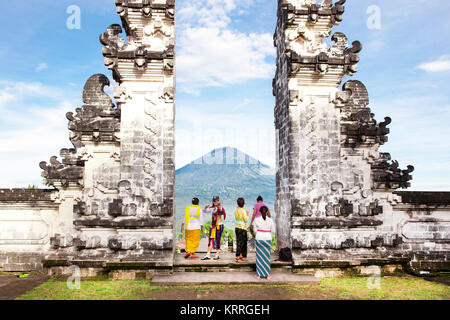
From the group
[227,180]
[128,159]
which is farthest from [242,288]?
[227,180]

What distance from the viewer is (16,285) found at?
8062mm

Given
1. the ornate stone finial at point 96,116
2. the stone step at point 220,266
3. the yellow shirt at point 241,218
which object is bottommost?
the stone step at point 220,266

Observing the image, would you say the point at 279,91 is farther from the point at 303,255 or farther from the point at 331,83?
the point at 303,255

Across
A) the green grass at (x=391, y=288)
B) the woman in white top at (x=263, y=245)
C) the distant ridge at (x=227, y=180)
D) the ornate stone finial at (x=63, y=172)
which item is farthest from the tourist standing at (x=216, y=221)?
the distant ridge at (x=227, y=180)

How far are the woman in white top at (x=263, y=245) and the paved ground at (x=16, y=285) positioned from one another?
5100 millimetres

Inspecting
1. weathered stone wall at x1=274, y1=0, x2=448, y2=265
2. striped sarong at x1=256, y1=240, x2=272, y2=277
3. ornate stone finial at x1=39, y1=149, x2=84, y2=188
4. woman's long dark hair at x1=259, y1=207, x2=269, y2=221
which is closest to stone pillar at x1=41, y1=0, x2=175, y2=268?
ornate stone finial at x1=39, y1=149, x2=84, y2=188

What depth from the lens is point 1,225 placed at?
9.73 meters

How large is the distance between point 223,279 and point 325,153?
14.0ft

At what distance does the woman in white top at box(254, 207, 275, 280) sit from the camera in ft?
26.8

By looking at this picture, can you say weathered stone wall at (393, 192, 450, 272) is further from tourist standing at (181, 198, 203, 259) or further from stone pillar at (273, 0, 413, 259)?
tourist standing at (181, 198, 203, 259)

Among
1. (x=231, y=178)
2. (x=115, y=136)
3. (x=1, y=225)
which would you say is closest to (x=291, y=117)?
(x=115, y=136)

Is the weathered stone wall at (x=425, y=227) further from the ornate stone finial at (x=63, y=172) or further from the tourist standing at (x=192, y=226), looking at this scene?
the ornate stone finial at (x=63, y=172)

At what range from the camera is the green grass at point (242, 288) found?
7219mm

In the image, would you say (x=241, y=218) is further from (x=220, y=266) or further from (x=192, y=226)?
(x=192, y=226)
